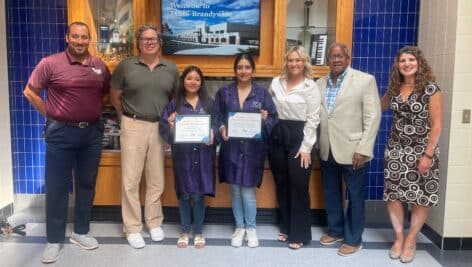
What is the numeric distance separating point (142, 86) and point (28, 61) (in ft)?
4.84

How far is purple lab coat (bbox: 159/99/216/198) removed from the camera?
3.25 metres

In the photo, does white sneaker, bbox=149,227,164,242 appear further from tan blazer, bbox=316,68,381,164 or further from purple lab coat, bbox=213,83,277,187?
tan blazer, bbox=316,68,381,164

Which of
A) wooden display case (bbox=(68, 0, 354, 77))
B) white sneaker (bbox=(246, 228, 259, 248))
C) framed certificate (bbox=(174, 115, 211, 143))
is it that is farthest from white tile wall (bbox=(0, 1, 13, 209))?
white sneaker (bbox=(246, 228, 259, 248))

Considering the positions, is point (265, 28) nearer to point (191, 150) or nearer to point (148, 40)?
point (148, 40)

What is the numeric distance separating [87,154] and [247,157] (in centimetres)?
116

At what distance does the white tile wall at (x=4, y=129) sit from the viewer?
385cm

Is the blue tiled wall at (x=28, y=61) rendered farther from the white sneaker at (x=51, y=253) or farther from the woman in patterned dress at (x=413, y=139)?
the woman in patterned dress at (x=413, y=139)

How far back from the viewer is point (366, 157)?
310cm

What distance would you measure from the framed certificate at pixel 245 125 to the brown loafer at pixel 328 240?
3.19 ft

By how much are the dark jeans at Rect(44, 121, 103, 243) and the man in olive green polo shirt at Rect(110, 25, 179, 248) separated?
9.1 inches

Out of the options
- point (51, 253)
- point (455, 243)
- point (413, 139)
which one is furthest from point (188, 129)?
point (455, 243)

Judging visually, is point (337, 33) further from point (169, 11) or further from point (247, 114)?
point (169, 11)

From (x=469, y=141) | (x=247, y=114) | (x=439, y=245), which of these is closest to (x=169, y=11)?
(x=247, y=114)

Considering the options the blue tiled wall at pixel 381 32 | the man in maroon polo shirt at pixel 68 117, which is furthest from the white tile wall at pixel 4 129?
the blue tiled wall at pixel 381 32
